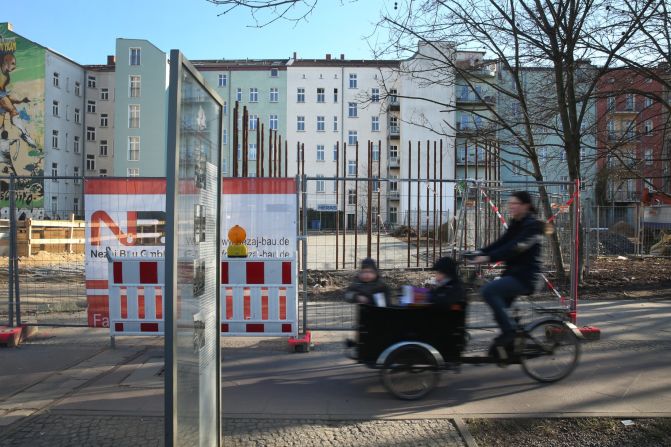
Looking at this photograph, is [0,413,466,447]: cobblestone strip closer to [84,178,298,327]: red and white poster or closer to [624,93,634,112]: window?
[84,178,298,327]: red and white poster

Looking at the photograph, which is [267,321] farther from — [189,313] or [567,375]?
[189,313]

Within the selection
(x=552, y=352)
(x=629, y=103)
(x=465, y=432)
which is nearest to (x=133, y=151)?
(x=629, y=103)

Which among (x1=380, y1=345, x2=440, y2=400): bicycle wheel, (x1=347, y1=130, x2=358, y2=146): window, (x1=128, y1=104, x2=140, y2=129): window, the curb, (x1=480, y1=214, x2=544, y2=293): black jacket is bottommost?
the curb

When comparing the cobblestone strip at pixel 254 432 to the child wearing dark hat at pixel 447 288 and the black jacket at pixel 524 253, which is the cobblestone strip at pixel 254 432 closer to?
the child wearing dark hat at pixel 447 288

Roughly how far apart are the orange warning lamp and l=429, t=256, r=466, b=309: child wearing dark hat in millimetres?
2601

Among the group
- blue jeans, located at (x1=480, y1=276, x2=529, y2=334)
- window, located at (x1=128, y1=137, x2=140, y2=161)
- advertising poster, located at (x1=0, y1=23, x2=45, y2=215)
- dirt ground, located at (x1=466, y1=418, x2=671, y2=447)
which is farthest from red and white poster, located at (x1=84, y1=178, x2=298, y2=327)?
advertising poster, located at (x1=0, y1=23, x2=45, y2=215)

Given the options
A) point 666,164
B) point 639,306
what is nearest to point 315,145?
point 666,164

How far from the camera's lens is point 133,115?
172ft

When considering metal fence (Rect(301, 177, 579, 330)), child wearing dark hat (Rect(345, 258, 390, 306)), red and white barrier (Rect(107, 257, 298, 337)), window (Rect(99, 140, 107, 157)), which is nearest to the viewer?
child wearing dark hat (Rect(345, 258, 390, 306))

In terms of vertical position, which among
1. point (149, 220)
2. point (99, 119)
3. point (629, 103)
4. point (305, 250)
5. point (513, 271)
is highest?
point (99, 119)

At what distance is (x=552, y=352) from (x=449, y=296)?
52.9 inches

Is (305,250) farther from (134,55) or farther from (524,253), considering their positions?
A: (134,55)

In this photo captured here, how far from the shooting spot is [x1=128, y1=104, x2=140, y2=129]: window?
171 feet

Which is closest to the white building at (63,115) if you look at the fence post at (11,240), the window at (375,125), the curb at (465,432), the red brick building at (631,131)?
the window at (375,125)
